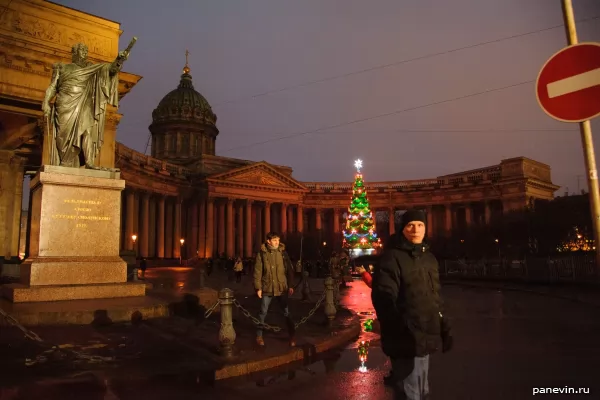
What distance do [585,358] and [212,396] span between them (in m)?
6.18

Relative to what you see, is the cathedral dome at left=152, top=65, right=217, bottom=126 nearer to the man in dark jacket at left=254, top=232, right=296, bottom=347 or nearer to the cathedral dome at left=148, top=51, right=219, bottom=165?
the cathedral dome at left=148, top=51, right=219, bottom=165

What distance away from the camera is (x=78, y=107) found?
10570 millimetres

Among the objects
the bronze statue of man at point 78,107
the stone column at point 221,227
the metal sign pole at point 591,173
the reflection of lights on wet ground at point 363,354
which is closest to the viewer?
the metal sign pole at point 591,173

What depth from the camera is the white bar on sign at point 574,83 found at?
11.9 ft

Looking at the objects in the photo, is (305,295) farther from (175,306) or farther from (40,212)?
(40,212)

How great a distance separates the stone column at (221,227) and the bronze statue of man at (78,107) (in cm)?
5997

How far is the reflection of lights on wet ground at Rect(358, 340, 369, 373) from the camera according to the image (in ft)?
23.7

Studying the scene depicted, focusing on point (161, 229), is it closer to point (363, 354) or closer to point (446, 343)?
point (363, 354)

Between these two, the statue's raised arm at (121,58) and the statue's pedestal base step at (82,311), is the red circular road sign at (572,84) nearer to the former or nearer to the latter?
the statue's pedestal base step at (82,311)

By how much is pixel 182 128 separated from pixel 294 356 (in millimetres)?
79418

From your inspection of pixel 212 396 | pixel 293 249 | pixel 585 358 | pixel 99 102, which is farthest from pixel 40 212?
pixel 293 249

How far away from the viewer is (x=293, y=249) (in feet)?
221

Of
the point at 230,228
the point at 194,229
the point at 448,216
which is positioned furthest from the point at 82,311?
the point at 448,216

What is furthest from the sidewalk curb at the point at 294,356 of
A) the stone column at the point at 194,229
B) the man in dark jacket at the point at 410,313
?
the stone column at the point at 194,229
